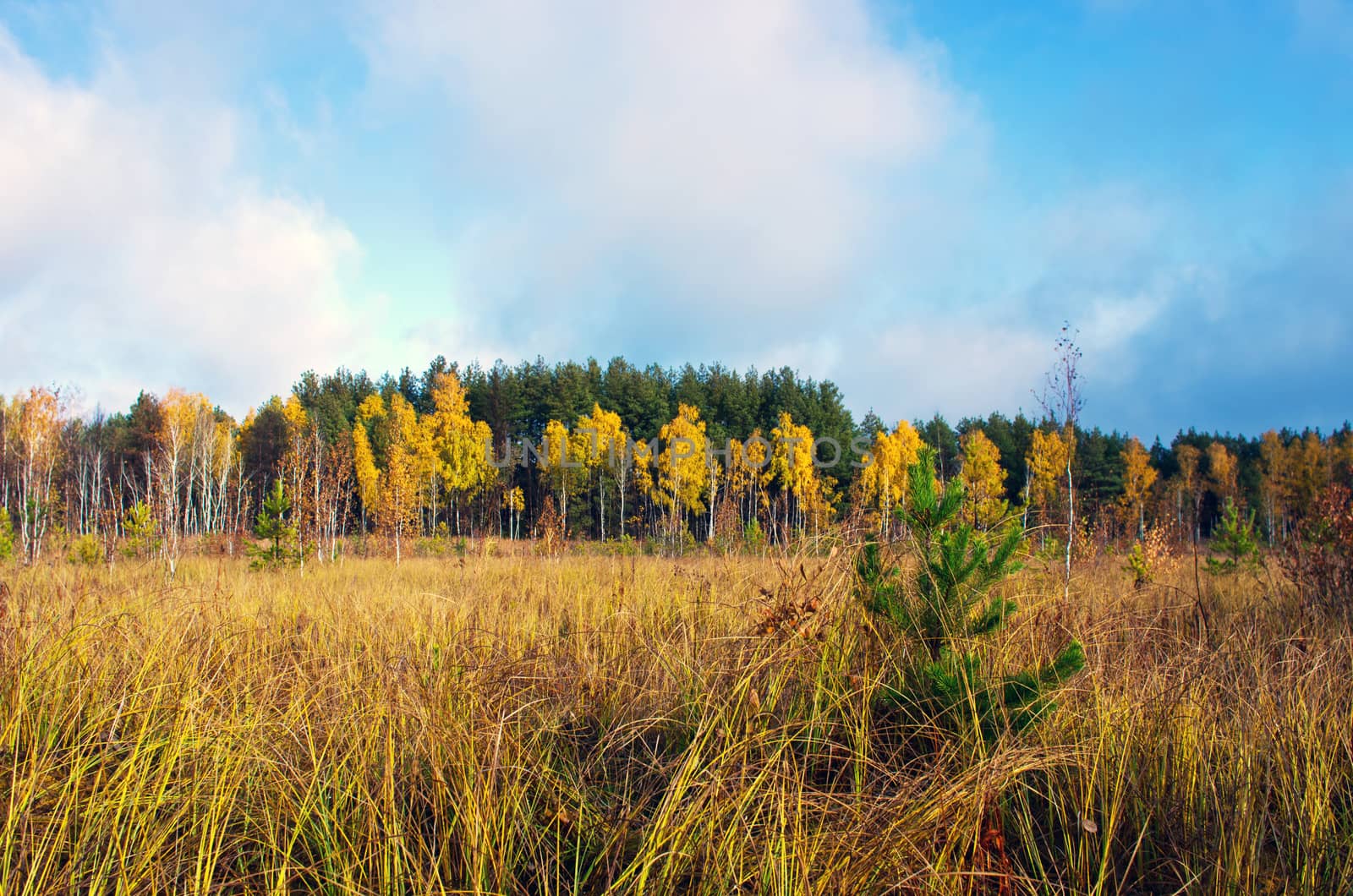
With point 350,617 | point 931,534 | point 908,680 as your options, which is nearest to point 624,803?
point 908,680

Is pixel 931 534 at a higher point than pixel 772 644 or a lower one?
higher

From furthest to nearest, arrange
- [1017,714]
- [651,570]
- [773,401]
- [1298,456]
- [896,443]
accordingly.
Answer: [773,401] → [1298,456] → [896,443] → [651,570] → [1017,714]

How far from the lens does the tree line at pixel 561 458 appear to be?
2245cm

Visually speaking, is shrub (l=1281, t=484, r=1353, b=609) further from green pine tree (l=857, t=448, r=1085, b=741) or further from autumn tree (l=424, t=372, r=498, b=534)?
autumn tree (l=424, t=372, r=498, b=534)

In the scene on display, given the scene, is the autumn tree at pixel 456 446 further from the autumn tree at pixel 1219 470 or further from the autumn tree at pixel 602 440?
the autumn tree at pixel 1219 470

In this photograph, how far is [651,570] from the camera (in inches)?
301

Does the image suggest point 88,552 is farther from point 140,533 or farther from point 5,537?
point 5,537

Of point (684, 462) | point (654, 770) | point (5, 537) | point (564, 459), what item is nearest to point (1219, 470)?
point (684, 462)

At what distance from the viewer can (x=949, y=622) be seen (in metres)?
2.81

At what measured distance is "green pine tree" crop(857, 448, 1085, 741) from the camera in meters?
2.50

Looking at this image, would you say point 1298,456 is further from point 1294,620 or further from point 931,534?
point 931,534

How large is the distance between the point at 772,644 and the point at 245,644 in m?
3.50

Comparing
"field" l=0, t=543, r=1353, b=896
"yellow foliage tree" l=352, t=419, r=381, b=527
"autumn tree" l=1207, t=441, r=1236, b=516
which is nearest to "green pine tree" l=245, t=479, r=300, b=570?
"field" l=0, t=543, r=1353, b=896

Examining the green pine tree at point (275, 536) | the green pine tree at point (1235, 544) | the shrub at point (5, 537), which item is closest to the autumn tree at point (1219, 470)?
the green pine tree at point (1235, 544)
